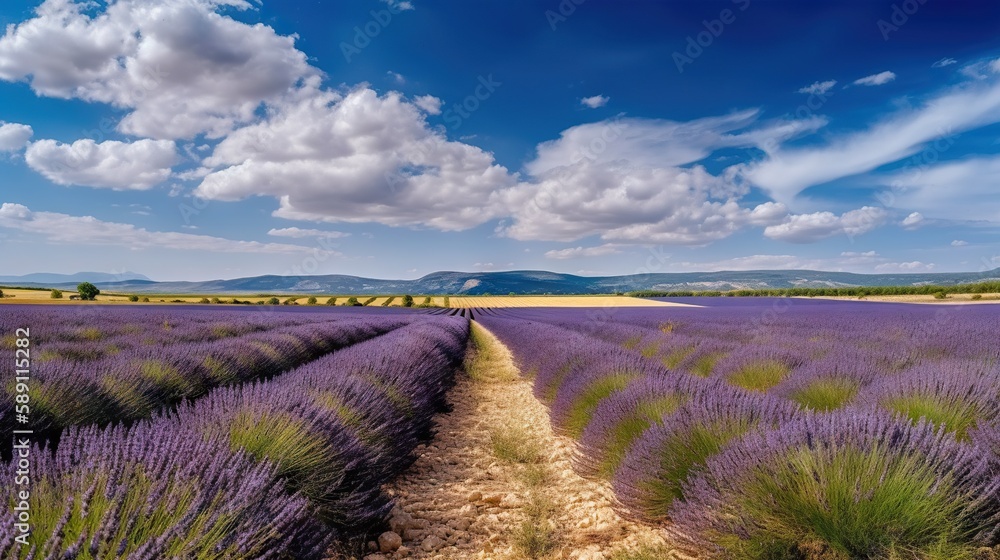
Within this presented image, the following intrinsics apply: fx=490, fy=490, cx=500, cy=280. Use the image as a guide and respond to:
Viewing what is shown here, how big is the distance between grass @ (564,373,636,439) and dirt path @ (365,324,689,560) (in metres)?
0.19

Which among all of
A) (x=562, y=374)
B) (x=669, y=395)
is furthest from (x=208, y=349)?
(x=669, y=395)

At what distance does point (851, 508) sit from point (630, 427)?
57.7 inches

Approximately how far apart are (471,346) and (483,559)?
12162 mm

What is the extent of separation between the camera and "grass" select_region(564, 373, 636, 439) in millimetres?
4113

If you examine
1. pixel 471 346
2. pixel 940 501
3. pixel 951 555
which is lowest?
pixel 471 346

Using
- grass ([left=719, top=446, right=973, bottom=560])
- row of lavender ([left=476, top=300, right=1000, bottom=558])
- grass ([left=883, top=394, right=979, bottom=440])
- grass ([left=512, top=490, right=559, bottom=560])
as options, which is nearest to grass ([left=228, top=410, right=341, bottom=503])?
grass ([left=512, top=490, right=559, bottom=560])

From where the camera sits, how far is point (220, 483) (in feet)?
5.26

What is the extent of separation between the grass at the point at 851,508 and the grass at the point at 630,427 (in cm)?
108

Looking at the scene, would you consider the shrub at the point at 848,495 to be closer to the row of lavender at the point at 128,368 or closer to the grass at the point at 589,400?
the grass at the point at 589,400

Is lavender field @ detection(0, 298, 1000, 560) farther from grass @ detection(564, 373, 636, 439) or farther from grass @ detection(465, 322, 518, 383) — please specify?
grass @ detection(465, 322, 518, 383)

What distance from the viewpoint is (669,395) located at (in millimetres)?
3283

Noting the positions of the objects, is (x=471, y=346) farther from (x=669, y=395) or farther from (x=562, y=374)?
(x=669, y=395)

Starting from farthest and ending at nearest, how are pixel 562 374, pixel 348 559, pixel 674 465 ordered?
pixel 562 374 < pixel 674 465 < pixel 348 559

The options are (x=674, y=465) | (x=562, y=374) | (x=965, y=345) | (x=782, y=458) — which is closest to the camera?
(x=782, y=458)
